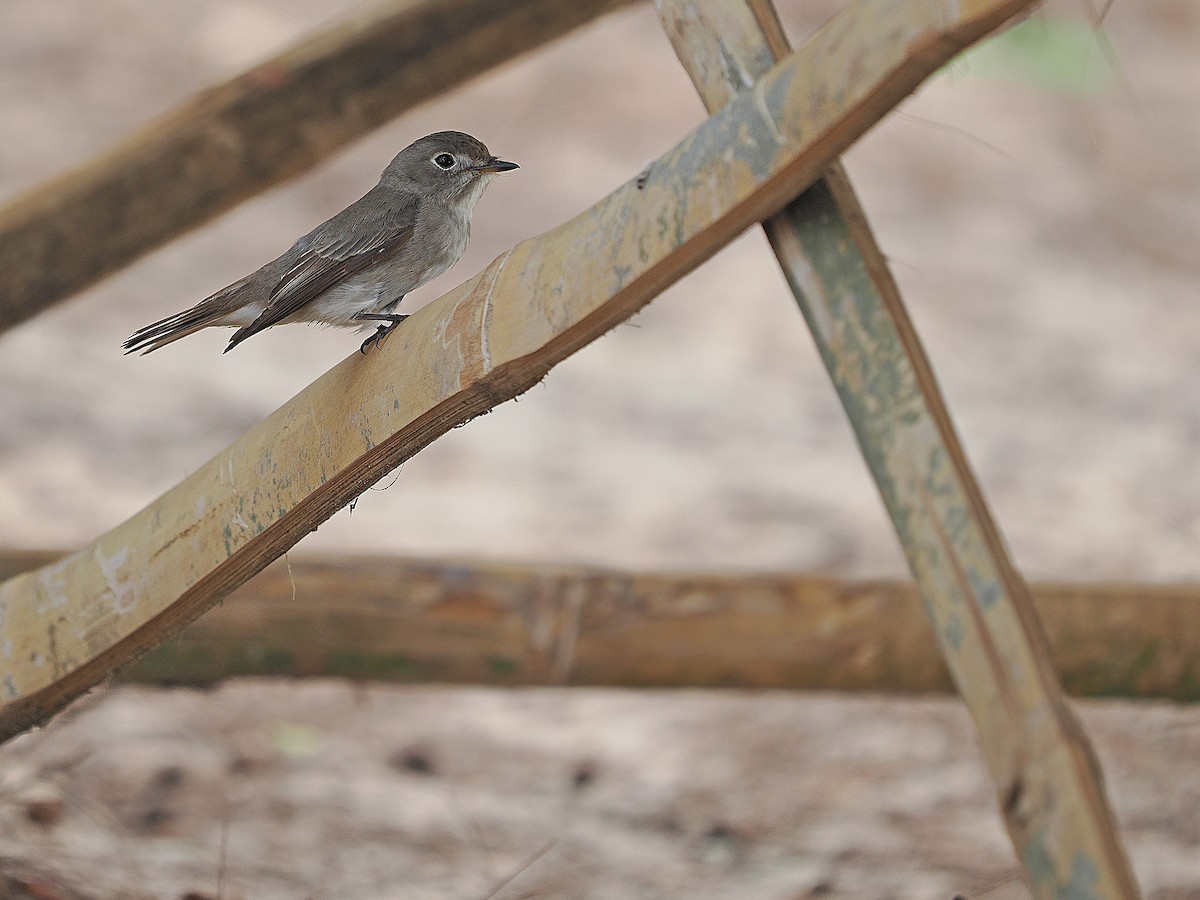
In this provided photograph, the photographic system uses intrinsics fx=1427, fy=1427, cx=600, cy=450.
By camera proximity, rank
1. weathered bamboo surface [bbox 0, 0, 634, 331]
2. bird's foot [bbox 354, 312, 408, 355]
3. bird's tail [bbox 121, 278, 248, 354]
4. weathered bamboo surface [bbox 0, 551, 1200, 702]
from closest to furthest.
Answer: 1. bird's foot [bbox 354, 312, 408, 355]
2. bird's tail [bbox 121, 278, 248, 354]
3. weathered bamboo surface [bbox 0, 0, 634, 331]
4. weathered bamboo surface [bbox 0, 551, 1200, 702]

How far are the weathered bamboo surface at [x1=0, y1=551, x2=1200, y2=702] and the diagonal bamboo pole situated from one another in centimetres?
168

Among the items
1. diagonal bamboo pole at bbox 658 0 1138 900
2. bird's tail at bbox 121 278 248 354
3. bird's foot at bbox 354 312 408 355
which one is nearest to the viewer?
diagonal bamboo pole at bbox 658 0 1138 900

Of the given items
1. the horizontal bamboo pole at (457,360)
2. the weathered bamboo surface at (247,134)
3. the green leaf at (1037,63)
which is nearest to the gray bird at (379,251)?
the horizontal bamboo pole at (457,360)

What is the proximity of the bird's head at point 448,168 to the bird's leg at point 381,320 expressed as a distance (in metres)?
0.17

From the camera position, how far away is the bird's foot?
1745mm

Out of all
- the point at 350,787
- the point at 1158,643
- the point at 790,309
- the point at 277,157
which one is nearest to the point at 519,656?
the point at 350,787

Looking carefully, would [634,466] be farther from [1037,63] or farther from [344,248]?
[344,248]

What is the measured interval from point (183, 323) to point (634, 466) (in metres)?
3.73

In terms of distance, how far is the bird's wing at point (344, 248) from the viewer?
194cm

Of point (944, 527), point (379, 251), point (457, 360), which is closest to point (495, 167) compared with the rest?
point (379, 251)

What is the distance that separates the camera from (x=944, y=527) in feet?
4.24

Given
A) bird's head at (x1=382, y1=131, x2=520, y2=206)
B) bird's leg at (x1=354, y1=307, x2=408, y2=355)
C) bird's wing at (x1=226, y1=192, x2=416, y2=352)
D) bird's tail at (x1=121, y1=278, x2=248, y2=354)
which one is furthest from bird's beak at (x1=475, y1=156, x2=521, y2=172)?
bird's tail at (x1=121, y1=278, x2=248, y2=354)

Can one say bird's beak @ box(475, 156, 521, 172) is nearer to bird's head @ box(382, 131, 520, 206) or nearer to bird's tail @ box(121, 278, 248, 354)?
bird's head @ box(382, 131, 520, 206)

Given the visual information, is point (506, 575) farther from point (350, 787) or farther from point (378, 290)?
point (378, 290)
